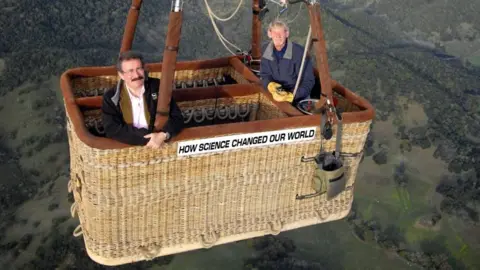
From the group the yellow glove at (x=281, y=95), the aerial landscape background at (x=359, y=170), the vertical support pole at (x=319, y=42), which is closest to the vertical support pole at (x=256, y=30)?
the yellow glove at (x=281, y=95)

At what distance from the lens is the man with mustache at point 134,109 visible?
4.42m

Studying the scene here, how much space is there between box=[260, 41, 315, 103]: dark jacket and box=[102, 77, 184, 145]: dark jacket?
1740mm

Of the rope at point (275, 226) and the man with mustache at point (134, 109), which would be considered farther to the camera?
the rope at point (275, 226)

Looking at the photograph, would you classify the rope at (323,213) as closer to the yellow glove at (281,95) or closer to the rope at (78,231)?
the yellow glove at (281,95)

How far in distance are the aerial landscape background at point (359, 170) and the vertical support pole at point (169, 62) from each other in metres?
24.3

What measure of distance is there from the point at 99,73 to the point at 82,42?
2006 inches

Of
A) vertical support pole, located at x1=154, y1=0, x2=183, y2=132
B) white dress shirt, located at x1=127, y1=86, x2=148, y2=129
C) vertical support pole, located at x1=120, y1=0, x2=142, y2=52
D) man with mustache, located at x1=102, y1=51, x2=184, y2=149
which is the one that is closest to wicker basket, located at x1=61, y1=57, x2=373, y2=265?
man with mustache, located at x1=102, y1=51, x2=184, y2=149

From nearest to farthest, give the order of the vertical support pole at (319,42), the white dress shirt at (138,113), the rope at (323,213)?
the white dress shirt at (138,113) → the vertical support pole at (319,42) → the rope at (323,213)

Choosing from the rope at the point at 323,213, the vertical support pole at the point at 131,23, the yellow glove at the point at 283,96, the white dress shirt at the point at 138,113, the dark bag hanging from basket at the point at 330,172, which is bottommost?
the rope at the point at 323,213

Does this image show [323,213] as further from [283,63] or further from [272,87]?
[283,63]

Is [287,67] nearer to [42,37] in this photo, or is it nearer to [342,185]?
[342,185]

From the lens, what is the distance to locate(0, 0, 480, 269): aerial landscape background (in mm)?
34875

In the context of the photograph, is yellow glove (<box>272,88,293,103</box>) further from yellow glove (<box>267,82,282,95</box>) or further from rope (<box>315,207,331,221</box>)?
rope (<box>315,207,331,221</box>)

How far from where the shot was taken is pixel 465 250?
3600 centimetres
